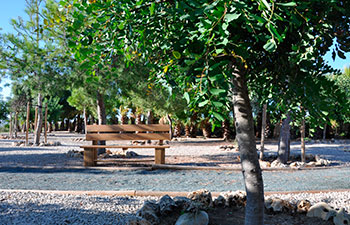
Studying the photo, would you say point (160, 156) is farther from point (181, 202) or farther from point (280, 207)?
point (280, 207)

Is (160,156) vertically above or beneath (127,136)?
beneath

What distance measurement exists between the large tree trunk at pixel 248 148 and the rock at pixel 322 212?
122 cm

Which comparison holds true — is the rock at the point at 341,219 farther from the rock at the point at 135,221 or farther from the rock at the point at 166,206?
the rock at the point at 135,221

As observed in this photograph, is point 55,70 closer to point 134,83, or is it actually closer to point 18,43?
point 18,43

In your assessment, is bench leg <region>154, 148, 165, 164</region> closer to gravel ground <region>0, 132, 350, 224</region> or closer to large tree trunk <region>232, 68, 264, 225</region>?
gravel ground <region>0, 132, 350, 224</region>

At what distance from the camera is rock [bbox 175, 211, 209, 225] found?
112 inches

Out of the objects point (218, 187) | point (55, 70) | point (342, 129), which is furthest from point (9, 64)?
point (342, 129)

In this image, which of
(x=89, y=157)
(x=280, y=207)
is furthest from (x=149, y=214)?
(x=89, y=157)

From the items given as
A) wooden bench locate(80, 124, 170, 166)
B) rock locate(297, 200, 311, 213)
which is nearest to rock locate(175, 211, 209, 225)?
rock locate(297, 200, 311, 213)

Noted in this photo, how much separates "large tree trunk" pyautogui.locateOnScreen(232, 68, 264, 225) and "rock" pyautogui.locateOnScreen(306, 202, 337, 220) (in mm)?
1216

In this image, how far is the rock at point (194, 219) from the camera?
2.85 meters

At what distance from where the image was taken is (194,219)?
287 centimetres

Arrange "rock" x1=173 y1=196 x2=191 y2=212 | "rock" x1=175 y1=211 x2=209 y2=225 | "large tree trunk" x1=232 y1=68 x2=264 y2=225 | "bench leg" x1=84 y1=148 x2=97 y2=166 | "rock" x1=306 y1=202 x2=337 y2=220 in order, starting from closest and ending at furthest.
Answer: "large tree trunk" x1=232 y1=68 x2=264 y2=225
"rock" x1=175 y1=211 x2=209 y2=225
"rock" x1=306 y1=202 x2=337 y2=220
"rock" x1=173 y1=196 x2=191 y2=212
"bench leg" x1=84 y1=148 x2=97 y2=166

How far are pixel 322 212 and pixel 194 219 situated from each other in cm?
152
